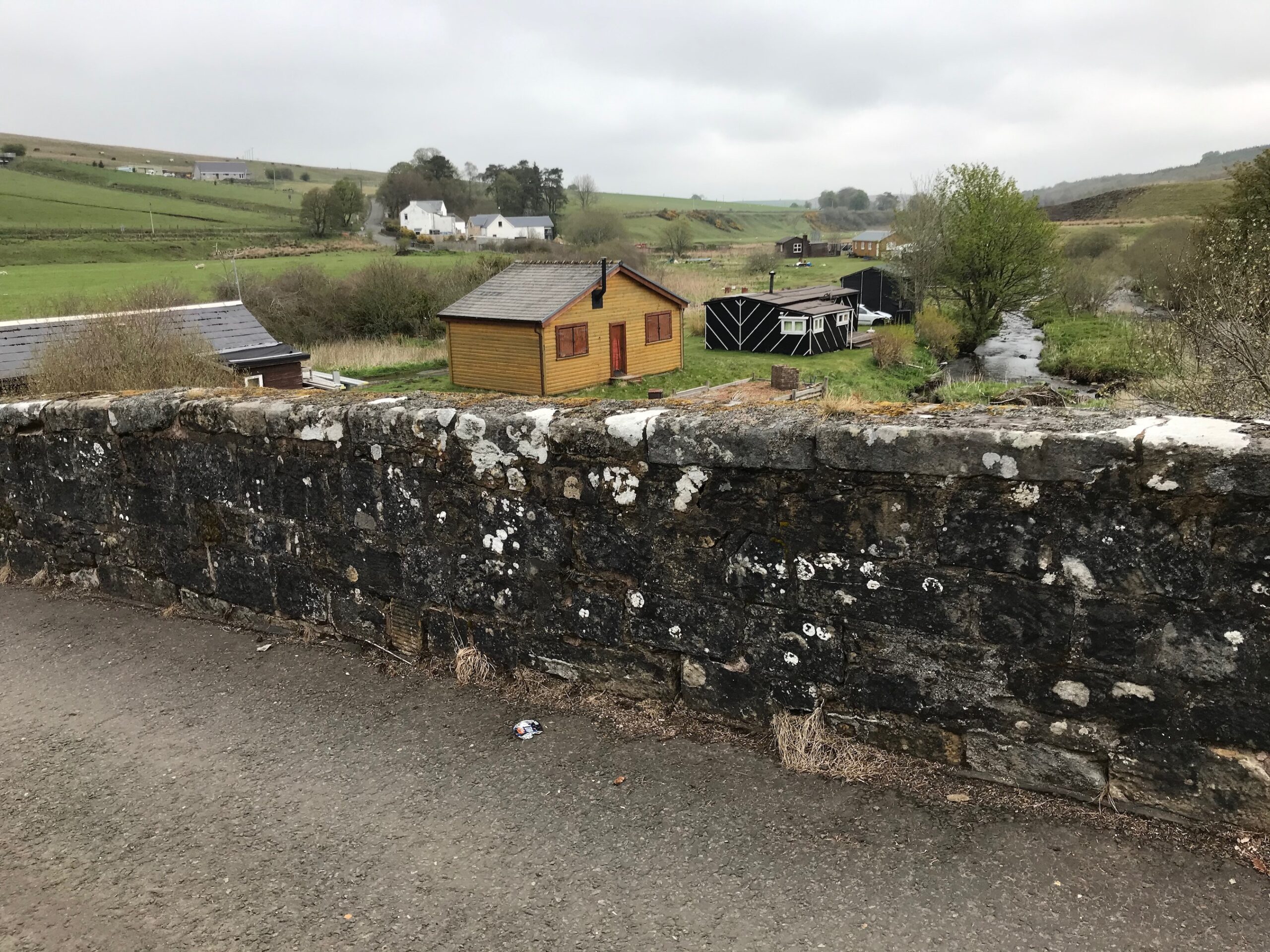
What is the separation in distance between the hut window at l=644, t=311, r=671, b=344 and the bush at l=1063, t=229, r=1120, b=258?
117 feet

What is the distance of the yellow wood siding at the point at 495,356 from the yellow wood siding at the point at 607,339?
2.10ft

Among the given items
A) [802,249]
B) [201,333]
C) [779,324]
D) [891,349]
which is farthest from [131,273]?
[802,249]

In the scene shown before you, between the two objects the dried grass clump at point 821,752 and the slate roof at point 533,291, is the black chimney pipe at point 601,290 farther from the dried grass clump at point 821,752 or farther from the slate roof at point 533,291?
the dried grass clump at point 821,752

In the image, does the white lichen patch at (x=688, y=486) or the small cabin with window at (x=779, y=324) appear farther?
the small cabin with window at (x=779, y=324)

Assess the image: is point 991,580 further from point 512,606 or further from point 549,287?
Result: point 549,287

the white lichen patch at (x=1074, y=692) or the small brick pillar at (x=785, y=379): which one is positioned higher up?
the white lichen patch at (x=1074, y=692)

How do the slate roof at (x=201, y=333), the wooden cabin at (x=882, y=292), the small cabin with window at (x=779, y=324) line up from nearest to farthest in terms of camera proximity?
the slate roof at (x=201, y=333)
the small cabin with window at (x=779, y=324)
the wooden cabin at (x=882, y=292)

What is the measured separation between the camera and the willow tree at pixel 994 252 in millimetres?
45562

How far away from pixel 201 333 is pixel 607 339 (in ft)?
53.2

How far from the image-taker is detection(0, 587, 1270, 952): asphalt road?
225 cm

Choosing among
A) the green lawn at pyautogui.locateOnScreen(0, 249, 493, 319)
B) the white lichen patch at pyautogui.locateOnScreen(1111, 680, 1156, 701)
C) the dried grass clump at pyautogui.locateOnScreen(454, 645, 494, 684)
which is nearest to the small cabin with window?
the green lawn at pyautogui.locateOnScreen(0, 249, 493, 319)

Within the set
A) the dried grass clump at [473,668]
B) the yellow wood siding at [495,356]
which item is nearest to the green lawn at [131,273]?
the yellow wood siding at [495,356]

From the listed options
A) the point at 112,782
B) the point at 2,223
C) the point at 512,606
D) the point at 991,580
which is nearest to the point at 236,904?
the point at 112,782

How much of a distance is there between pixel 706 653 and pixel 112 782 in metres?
2.23
